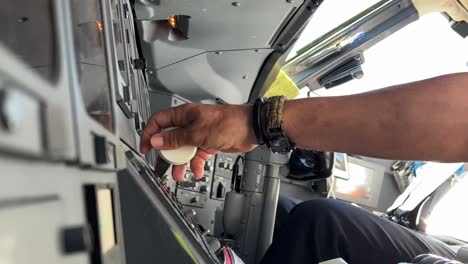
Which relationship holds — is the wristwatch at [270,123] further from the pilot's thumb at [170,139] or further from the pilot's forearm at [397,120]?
the pilot's thumb at [170,139]

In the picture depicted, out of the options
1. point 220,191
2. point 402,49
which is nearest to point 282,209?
point 220,191

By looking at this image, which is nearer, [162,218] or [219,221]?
[162,218]

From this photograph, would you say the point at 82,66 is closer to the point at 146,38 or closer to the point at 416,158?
the point at 416,158

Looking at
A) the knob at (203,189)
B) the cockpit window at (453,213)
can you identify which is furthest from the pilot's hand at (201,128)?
the cockpit window at (453,213)

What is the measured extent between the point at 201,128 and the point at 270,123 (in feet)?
0.56

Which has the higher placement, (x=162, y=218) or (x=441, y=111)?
(x=441, y=111)

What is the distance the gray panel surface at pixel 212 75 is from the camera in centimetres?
182

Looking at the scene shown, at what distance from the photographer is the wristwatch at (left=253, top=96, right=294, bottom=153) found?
1.13 m

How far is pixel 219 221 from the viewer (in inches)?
93.8

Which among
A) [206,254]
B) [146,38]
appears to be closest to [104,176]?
[206,254]

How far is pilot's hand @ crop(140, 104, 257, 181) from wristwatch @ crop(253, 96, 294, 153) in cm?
2

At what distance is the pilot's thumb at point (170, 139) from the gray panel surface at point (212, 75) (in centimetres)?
77

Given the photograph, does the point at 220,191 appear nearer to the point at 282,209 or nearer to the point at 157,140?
the point at 282,209

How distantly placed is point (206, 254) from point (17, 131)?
60 cm
